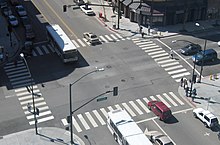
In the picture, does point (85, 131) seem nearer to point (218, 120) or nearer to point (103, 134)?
point (103, 134)

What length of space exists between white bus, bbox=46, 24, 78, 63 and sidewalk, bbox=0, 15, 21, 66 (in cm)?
681

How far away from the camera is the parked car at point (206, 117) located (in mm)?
54312

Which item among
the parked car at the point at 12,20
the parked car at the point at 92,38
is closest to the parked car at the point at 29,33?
the parked car at the point at 12,20

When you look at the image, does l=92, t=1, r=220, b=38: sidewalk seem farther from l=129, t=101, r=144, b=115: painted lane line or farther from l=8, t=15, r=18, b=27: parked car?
l=129, t=101, r=144, b=115: painted lane line

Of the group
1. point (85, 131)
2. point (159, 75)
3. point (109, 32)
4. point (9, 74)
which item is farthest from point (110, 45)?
point (85, 131)

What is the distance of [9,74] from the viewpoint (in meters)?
66.1

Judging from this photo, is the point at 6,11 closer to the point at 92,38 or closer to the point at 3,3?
the point at 3,3

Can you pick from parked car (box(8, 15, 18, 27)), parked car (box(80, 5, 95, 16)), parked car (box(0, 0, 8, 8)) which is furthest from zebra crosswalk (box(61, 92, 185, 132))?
parked car (box(0, 0, 8, 8))

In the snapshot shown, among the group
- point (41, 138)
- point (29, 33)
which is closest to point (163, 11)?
point (29, 33)

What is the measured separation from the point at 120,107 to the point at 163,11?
101 feet

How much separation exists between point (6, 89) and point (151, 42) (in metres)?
28.4

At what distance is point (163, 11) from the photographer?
271 feet

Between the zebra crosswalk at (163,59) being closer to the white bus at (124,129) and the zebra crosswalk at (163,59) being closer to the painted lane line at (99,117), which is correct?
the painted lane line at (99,117)

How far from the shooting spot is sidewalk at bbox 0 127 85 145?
51250 millimetres
